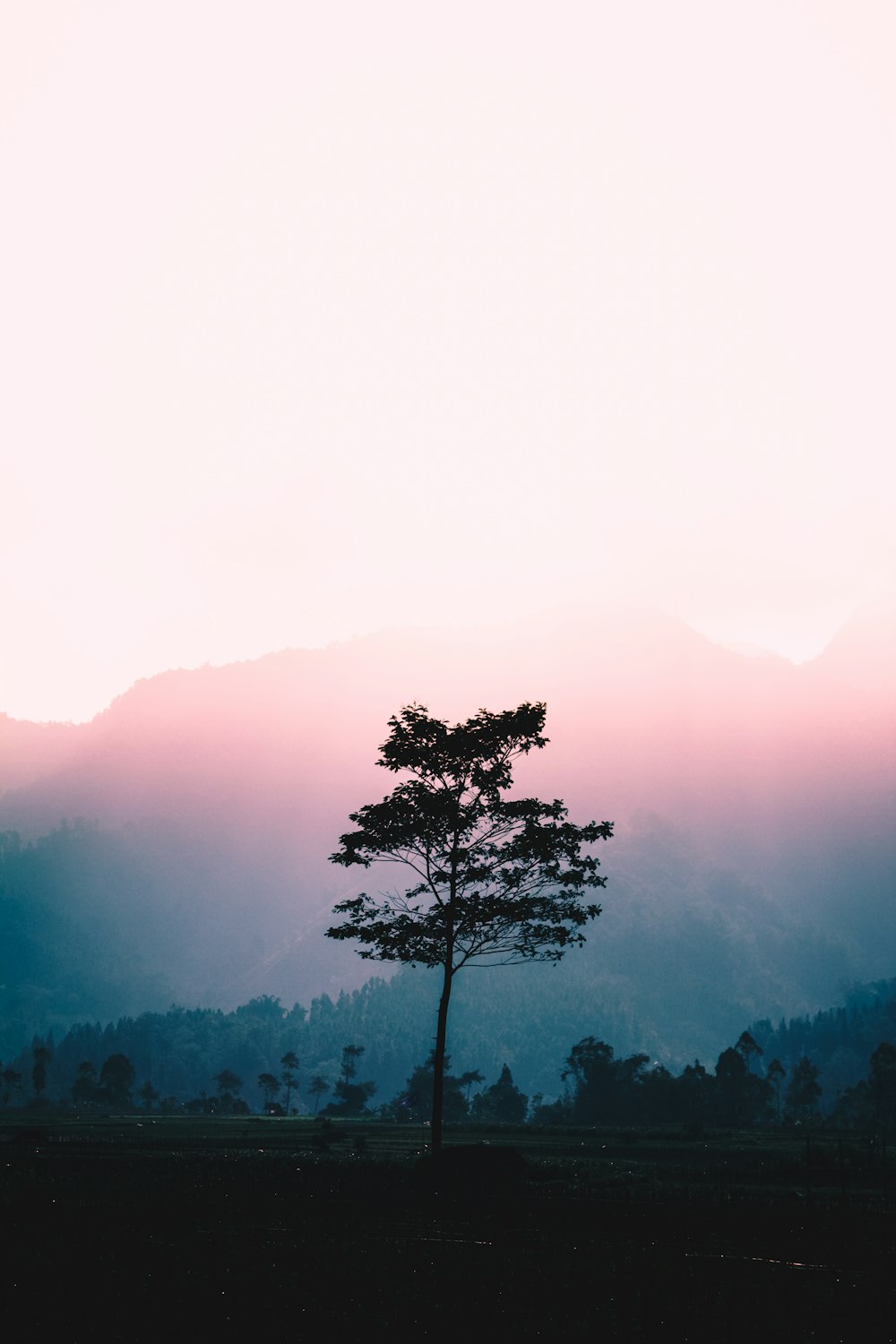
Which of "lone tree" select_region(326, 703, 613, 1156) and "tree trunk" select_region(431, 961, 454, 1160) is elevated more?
"lone tree" select_region(326, 703, 613, 1156)

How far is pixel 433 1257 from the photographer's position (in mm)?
30219

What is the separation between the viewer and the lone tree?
57156 millimetres

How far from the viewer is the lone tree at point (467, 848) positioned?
57.2 metres

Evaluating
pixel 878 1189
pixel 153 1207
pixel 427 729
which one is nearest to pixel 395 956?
pixel 427 729

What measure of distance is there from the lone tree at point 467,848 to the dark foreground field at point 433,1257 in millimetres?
10700

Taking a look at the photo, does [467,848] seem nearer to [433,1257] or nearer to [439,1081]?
[439,1081]

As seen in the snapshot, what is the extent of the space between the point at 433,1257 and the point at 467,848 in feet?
91.7

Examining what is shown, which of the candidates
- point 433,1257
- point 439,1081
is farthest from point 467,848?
point 433,1257

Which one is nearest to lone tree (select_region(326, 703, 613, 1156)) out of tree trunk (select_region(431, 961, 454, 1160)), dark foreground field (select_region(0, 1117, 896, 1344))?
tree trunk (select_region(431, 961, 454, 1160))

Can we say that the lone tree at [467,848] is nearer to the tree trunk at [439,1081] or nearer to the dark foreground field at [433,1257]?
the tree trunk at [439,1081]

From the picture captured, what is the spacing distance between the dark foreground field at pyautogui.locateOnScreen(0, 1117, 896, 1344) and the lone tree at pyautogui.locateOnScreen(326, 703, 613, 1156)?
10700 mm

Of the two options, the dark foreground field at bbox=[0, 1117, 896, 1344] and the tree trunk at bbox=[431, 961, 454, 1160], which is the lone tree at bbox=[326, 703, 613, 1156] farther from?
the dark foreground field at bbox=[0, 1117, 896, 1344]

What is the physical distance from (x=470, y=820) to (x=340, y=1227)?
79.8ft

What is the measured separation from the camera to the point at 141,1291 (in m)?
25.0
